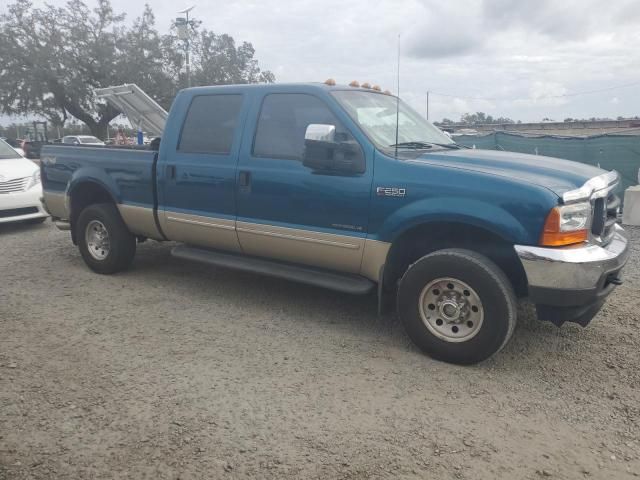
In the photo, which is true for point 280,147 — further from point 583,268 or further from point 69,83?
point 69,83

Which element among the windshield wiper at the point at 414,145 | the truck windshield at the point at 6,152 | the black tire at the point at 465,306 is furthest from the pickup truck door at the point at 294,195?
the truck windshield at the point at 6,152

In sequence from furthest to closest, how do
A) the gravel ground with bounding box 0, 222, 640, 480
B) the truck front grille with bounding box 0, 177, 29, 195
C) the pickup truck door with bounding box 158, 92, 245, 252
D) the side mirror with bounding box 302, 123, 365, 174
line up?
1. the truck front grille with bounding box 0, 177, 29, 195
2. the pickup truck door with bounding box 158, 92, 245, 252
3. the side mirror with bounding box 302, 123, 365, 174
4. the gravel ground with bounding box 0, 222, 640, 480

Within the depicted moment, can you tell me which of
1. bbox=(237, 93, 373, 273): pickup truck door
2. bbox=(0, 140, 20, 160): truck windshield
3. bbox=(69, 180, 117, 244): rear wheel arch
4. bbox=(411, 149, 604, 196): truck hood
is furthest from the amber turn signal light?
bbox=(0, 140, 20, 160): truck windshield

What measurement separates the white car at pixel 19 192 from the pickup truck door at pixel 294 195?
5.07 meters

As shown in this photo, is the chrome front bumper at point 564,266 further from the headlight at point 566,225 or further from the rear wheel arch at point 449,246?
the rear wheel arch at point 449,246

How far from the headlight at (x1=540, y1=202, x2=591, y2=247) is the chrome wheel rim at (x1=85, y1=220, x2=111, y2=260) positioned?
14.6 ft

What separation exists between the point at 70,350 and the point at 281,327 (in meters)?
1.58

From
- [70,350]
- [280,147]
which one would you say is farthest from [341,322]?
[70,350]

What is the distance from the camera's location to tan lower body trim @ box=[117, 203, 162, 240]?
5301mm

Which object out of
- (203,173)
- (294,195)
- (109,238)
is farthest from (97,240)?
(294,195)

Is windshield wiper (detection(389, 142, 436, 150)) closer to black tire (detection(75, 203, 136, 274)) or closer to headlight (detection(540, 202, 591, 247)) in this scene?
headlight (detection(540, 202, 591, 247))

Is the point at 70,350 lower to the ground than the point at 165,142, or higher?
lower

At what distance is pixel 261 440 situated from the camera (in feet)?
9.15

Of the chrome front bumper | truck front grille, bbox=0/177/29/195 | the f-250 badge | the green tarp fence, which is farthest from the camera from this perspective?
the green tarp fence
